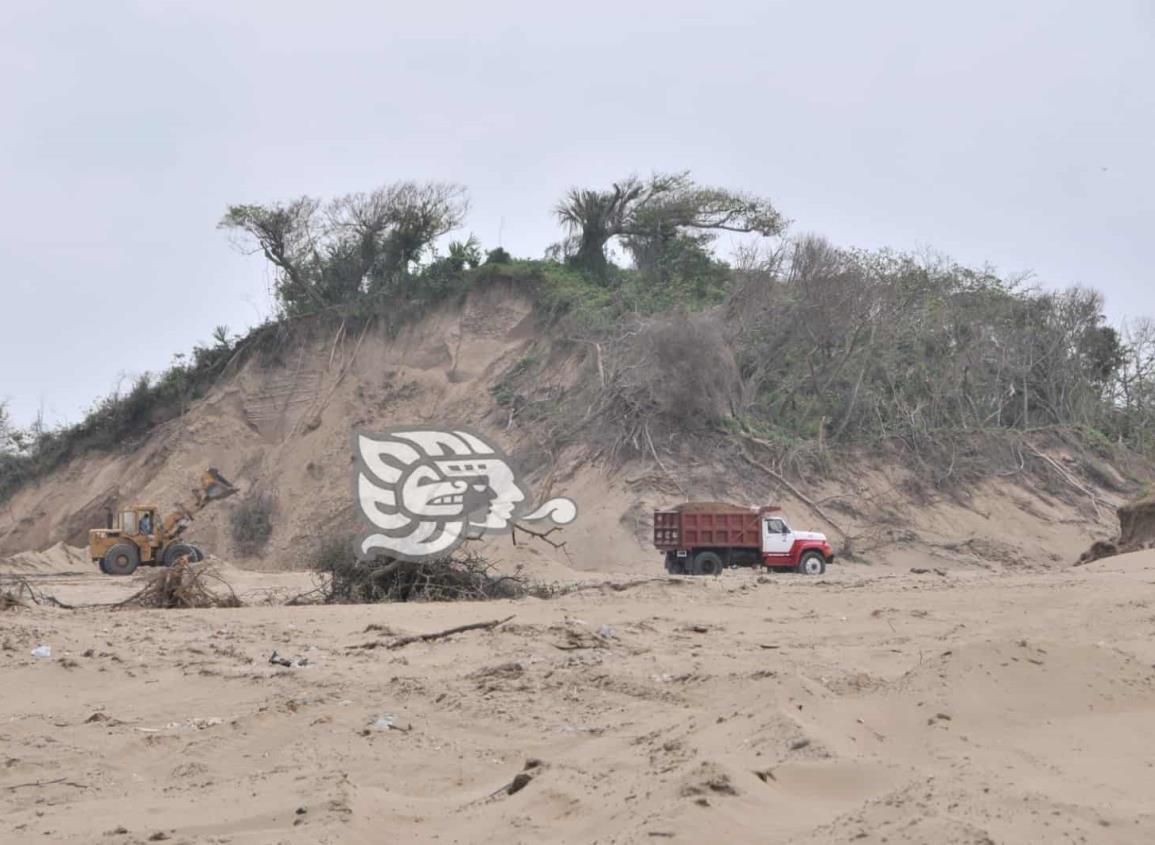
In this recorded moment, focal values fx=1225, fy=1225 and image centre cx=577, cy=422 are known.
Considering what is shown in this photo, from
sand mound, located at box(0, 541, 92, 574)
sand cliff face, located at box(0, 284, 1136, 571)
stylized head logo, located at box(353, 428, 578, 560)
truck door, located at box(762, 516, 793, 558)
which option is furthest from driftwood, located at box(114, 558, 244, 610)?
sand mound, located at box(0, 541, 92, 574)

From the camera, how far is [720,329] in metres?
Result: 31.9

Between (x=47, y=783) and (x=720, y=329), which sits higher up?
(x=720, y=329)

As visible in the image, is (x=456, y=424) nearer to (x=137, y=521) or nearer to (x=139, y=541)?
(x=137, y=521)

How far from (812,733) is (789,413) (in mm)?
26554

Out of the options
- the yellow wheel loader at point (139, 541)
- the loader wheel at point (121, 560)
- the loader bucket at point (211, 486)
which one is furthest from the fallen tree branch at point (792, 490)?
the loader wheel at point (121, 560)

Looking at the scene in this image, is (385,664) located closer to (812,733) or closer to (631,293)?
(812,733)

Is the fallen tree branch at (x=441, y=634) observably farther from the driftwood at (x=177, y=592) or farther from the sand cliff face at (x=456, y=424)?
the sand cliff face at (x=456, y=424)

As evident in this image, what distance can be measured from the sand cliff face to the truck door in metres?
3.04

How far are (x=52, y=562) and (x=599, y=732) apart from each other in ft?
86.8

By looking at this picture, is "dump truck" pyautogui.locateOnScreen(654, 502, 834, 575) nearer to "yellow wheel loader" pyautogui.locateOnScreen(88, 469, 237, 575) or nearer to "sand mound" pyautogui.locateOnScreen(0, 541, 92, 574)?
"yellow wheel loader" pyautogui.locateOnScreen(88, 469, 237, 575)

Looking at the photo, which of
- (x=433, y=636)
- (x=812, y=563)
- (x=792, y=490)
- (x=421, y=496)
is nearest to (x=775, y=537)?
(x=812, y=563)

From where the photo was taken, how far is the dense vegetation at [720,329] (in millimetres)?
31406

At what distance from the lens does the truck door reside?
2355 cm

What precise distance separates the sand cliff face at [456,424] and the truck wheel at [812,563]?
3.34 meters
